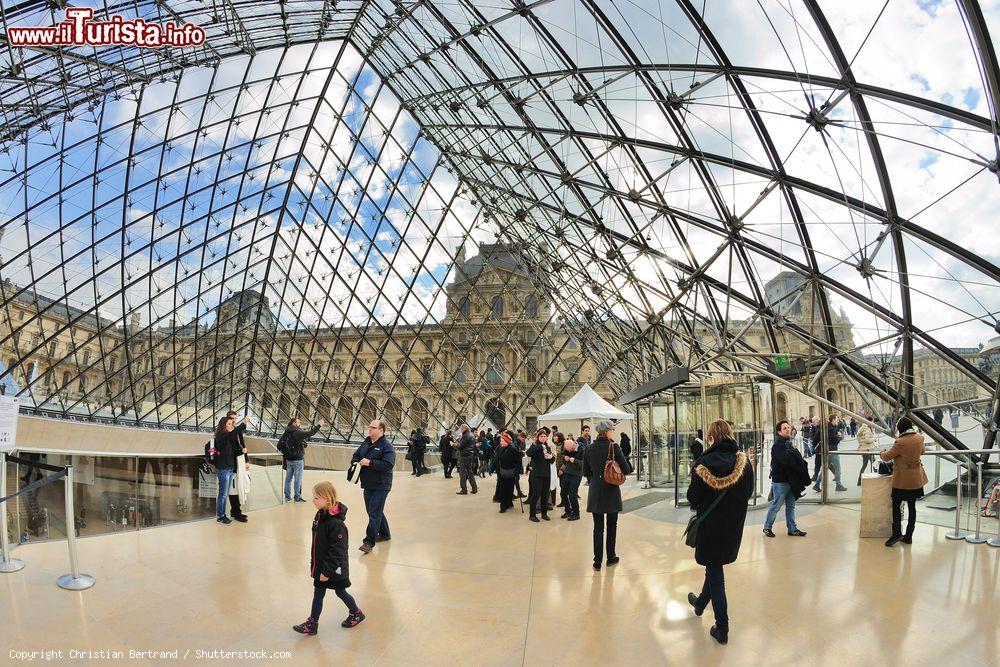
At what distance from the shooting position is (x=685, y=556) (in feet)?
23.5

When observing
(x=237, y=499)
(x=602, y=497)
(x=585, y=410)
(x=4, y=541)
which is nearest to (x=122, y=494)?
(x=237, y=499)

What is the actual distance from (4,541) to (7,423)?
110cm

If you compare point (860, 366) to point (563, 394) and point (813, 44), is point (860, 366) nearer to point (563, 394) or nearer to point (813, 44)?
point (813, 44)

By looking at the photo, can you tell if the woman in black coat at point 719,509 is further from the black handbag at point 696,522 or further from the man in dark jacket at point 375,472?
the man in dark jacket at point 375,472

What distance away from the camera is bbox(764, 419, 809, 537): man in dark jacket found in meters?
7.92

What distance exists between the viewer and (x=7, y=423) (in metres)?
6.07

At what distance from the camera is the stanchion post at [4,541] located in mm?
5695

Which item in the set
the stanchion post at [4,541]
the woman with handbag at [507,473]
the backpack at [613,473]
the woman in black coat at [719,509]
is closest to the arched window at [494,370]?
the woman with handbag at [507,473]

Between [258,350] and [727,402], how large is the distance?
30046mm


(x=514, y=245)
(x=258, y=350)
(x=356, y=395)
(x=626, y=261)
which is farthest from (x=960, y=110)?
(x=258, y=350)

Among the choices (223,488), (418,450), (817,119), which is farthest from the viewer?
(418,450)

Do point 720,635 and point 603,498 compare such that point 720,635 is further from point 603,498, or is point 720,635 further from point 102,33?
point 102,33

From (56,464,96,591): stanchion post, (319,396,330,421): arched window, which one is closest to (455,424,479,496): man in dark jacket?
(56,464,96,591): stanchion post

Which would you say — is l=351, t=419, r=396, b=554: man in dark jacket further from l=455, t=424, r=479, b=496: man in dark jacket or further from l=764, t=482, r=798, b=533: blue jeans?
l=455, t=424, r=479, b=496: man in dark jacket
